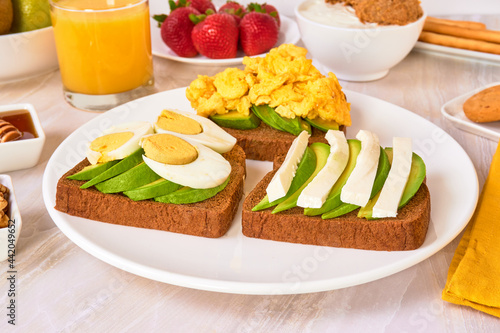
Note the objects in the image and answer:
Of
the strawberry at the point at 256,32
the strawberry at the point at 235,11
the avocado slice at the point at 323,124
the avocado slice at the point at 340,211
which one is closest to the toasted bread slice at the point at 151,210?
the avocado slice at the point at 340,211

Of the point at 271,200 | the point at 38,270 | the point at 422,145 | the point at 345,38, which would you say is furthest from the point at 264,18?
the point at 38,270

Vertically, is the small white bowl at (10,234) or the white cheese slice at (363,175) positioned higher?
the white cheese slice at (363,175)

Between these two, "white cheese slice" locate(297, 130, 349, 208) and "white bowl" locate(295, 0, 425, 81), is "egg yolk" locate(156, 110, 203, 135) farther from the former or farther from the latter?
"white bowl" locate(295, 0, 425, 81)

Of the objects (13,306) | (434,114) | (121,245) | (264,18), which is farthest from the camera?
(264,18)

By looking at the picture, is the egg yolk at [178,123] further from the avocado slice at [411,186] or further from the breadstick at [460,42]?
the breadstick at [460,42]

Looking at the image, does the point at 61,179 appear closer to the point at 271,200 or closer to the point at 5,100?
the point at 271,200

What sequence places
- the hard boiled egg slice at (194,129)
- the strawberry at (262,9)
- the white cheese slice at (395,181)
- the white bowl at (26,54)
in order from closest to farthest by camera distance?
1. the white cheese slice at (395,181)
2. the hard boiled egg slice at (194,129)
3. the white bowl at (26,54)
4. the strawberry at (262,9)

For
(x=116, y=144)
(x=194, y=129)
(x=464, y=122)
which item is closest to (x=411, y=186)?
(x=194, y=129)

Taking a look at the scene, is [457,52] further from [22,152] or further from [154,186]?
[22,152]
